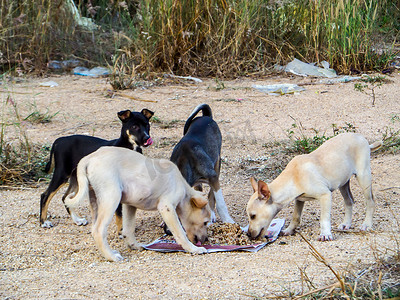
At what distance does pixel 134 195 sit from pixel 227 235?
96 centimetres

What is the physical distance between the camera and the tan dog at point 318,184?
5030 millimetres

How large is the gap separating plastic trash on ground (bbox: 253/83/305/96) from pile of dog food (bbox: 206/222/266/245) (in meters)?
5.07

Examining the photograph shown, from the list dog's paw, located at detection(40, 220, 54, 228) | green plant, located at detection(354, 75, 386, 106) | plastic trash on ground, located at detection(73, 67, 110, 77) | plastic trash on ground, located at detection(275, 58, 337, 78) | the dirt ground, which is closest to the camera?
the dirt ground

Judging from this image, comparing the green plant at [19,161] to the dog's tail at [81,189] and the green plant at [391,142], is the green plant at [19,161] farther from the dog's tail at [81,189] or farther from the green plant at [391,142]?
the green plant at [391,142]

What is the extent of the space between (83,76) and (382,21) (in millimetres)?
6717

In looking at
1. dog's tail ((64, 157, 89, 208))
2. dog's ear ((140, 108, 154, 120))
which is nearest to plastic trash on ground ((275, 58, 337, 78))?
dog's ear ((140, 108, 154, 120))

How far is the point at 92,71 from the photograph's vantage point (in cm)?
1168

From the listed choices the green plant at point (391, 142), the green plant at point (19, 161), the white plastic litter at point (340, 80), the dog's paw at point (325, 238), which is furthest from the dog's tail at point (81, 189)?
the white plastic litter at point (340, 80)

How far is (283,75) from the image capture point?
11.0m

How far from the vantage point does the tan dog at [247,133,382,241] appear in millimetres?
5030

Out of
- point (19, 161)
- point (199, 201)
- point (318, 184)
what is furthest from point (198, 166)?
point (19, 161)

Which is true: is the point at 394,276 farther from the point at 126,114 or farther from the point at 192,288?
the point at 126,114

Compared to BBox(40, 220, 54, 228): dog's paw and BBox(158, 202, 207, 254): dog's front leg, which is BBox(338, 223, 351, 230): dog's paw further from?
BBox(40, 220, 54, 228): dog's paw

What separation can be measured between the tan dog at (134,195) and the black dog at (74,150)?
2.41 feet
